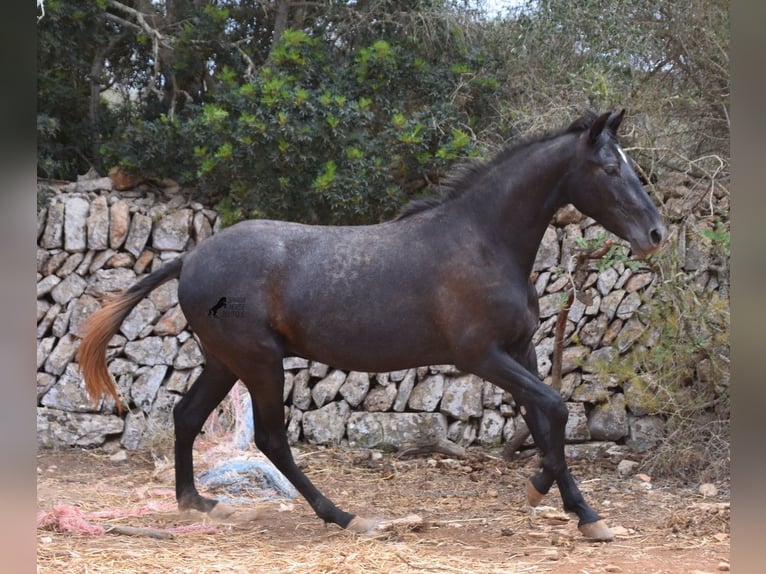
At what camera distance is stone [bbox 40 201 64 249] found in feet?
23.4

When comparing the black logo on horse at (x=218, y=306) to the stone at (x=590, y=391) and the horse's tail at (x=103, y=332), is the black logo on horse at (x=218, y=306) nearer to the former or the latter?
the horse's tail at (x=103, y=332)

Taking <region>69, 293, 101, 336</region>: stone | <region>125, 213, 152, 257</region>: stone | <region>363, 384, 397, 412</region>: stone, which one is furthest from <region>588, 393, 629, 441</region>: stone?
<region>69, 293, 101, 336</region>: stone

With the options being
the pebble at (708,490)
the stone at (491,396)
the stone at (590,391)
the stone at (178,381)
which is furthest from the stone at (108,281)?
the pebble at (708,490)

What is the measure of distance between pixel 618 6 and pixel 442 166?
1.89m

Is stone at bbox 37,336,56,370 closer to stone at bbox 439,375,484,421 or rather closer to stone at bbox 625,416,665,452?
stone at bbox 439,375,484,421

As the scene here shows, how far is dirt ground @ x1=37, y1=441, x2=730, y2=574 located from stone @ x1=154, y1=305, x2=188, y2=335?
1.21 metres

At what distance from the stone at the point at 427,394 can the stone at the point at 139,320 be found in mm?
2399

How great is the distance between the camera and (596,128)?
400 centimetres

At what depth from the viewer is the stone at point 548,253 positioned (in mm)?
6605

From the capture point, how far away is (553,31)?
22.4 feet

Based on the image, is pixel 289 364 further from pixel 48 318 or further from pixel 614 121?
pixel 614 121

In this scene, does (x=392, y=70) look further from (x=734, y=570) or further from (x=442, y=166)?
(x=734, y=570)

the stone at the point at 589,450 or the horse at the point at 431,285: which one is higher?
the horse at the point at 431,285
